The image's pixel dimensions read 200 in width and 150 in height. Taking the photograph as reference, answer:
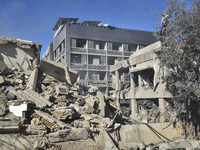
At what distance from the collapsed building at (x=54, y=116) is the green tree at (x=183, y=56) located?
4.37 ft

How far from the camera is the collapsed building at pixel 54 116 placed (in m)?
6.83

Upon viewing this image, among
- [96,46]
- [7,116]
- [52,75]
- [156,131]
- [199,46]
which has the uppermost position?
[96,46]

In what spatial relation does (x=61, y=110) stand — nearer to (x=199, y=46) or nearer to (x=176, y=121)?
→ (x=176, y=121)

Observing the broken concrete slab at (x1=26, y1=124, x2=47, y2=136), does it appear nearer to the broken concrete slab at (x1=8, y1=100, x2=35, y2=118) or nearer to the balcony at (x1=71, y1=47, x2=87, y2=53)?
the broken concrete slab at (x1=8, y1=100, x2=35, y2=118)

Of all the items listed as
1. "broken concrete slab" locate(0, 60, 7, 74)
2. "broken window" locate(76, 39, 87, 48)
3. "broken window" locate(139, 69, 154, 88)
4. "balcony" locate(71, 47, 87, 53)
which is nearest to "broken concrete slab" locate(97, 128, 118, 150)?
"broken concrete slab" locate(0, 60, 7, 74)

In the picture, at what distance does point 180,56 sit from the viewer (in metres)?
9.18

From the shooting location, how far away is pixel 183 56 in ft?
30.2

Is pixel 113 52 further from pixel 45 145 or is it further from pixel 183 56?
pixel 45 145

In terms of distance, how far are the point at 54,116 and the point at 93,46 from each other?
69.2ft

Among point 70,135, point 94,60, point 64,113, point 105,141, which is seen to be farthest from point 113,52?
point 70,135

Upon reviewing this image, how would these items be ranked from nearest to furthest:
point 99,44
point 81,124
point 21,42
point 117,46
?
point 81,124 < point 21,42 < point 99,44 < point 117,46

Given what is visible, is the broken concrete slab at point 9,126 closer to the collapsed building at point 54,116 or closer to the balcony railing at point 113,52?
the collapsed building at point 54,116

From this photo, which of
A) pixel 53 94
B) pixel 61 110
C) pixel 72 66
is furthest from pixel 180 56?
pixel 72 66

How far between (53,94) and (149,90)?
8.20m
